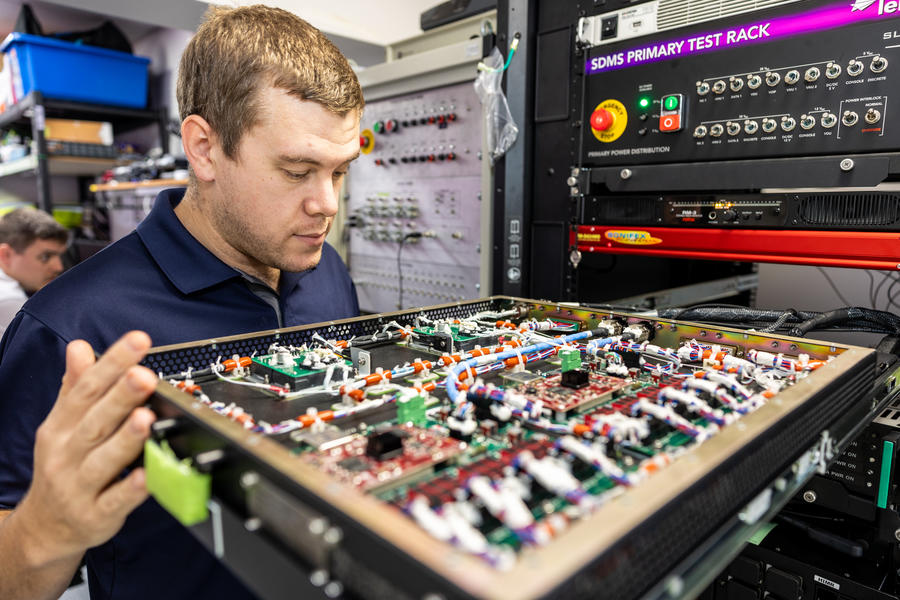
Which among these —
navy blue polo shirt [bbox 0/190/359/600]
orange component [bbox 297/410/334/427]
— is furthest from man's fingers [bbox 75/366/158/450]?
navy blue polo shirt [bbox 0/190/359/600]

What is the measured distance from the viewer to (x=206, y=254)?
1241 mm

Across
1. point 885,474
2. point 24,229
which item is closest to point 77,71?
point 24,229

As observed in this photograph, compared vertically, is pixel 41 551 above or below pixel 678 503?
below

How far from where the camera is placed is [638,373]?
943 mm

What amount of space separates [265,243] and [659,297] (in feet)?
4.74

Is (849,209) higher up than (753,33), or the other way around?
(753,33)

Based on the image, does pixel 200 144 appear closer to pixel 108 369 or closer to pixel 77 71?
pixel 108 369

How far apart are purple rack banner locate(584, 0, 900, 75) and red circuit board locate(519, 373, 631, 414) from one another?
101 centimetres

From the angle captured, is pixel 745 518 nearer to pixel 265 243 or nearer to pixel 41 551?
pixel 41 551

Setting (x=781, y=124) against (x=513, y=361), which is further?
(x=781, y=124)

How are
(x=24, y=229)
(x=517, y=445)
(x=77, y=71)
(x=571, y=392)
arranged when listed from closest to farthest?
(x=517, y=445) → (x=571, y=392) → (x=24, y=229) → (x=77, y=71)

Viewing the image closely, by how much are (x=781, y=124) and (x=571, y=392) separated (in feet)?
3.21

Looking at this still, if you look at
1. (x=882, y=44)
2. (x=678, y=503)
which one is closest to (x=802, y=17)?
(x=882, y=44)

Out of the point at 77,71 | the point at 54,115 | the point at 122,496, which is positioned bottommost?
the point at 122,496
